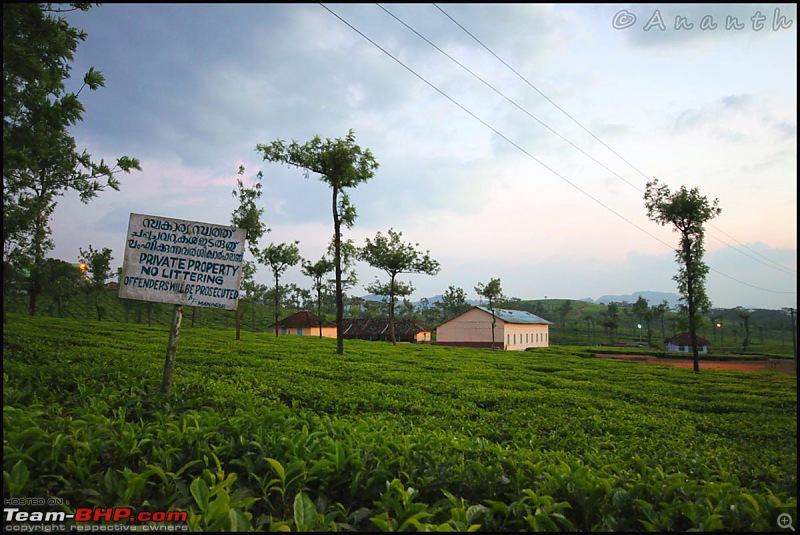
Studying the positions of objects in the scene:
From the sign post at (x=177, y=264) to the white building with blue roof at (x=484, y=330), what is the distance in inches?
1896

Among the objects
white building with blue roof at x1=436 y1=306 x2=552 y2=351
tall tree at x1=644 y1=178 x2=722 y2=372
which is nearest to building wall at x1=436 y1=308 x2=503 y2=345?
white building with blue roof at x1=436 y1=306 x2=552 y2=351

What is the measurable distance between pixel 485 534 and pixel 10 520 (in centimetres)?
336

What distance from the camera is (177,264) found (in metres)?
6.29

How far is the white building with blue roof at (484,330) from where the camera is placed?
54.2m

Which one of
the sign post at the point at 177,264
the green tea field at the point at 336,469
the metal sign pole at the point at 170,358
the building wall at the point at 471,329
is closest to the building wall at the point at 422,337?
the building wall at the point at 471,329

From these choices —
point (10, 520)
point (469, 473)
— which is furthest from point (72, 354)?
point (469, 473)

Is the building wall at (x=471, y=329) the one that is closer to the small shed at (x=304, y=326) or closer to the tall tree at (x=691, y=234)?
the small shed at (x=304, y=326)

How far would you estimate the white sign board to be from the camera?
6.21 meters

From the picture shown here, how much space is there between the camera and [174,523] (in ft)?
9.82

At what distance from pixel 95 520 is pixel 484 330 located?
5388cm

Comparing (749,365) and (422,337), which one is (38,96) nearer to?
(749,365)

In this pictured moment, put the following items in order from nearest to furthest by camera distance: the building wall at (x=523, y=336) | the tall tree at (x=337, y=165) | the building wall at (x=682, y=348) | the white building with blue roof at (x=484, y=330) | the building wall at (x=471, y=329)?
the tall tree at (x=337, y=165) → the white building with blue roof at (x=484, y=330) → the building wall at (x=471, y=329) → the building wall at (x=523, y=336) → the building wall at (x=682, y=348)

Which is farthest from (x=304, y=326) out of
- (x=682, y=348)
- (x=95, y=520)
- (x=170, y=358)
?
(x=682, y=348)

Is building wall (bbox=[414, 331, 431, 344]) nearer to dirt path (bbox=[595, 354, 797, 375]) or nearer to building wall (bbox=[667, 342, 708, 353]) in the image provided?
dirt path (bbox=[595, 354, 797, 375])
